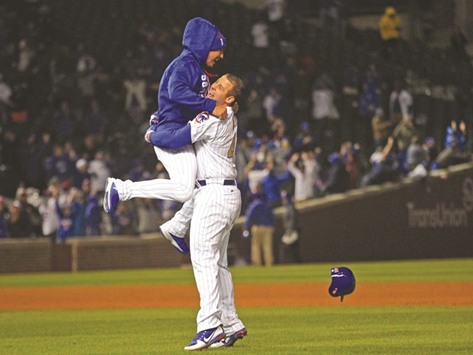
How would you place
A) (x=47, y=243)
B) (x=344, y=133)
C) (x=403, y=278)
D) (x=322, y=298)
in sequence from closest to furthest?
(x=322, y=298) < (x=403, y=278) < (x=47, y=243) < (x=344, y=133)

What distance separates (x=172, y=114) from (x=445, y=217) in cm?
2117

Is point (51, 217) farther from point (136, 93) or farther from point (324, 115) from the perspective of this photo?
point (324, 115)

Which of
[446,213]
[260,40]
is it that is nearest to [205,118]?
[446,213]

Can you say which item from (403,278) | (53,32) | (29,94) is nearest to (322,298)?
(403,278)

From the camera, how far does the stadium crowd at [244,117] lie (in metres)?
29.2

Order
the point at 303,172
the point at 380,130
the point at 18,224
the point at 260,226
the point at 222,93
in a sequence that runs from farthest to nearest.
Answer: the point at 303,172
the point at 380,130
the point at 18,224
the point at 260,226
the point at 222,93

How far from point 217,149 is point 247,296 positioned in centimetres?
937

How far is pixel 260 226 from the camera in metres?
28.4

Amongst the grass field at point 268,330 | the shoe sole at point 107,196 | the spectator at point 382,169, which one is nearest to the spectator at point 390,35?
the spectator at point 382,169

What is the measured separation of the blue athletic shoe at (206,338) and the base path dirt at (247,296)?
682cm

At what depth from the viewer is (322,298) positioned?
1770 cm

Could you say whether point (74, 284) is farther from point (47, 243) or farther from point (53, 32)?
point (53, 32)

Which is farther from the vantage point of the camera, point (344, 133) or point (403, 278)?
point (344, 133)

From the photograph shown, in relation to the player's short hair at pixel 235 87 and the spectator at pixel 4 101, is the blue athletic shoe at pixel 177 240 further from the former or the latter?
the spectator at pixel 4 101
